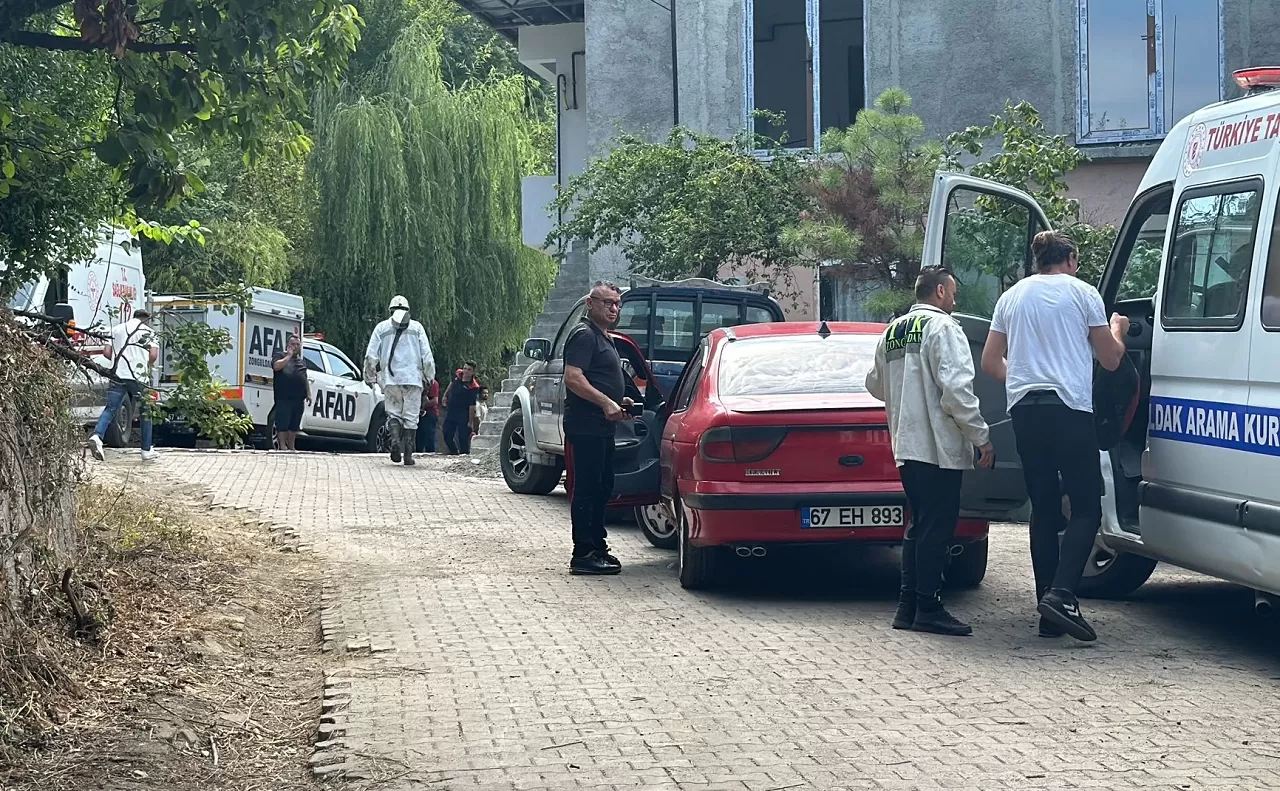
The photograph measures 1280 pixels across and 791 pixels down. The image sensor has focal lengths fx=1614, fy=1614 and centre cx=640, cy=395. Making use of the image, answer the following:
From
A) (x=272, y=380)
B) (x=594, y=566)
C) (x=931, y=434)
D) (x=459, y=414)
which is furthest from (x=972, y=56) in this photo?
(x=931, y=434)

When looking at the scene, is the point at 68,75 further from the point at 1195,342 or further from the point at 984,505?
the point at 1195,342

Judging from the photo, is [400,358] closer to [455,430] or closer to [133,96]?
[455,430]

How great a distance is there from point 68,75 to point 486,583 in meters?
4.02

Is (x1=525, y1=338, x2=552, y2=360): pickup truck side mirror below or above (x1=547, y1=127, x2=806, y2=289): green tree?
below

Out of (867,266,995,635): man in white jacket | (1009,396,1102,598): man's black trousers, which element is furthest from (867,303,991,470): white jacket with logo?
(1009,396,1102,598): man's black trousers

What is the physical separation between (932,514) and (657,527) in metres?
3.88

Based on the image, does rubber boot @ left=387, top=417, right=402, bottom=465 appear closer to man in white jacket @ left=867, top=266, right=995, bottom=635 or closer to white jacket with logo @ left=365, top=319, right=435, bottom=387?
white jacket with logo @ left=365, top=319, right=435, bottom=387

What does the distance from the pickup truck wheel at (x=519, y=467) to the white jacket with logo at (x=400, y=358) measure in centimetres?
329

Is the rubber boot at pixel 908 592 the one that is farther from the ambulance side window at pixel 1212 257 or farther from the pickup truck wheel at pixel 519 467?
the pickup truck wheel at pixel 519 467

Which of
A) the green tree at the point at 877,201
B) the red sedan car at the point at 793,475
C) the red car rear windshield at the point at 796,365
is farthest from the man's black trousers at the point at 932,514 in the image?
the green tree at the point at 877,201

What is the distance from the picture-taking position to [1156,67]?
2119 cm

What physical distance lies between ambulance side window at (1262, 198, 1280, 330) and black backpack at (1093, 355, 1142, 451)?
1.01m

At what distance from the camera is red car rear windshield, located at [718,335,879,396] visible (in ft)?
30.1

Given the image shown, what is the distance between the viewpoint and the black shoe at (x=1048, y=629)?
766 centimetres
